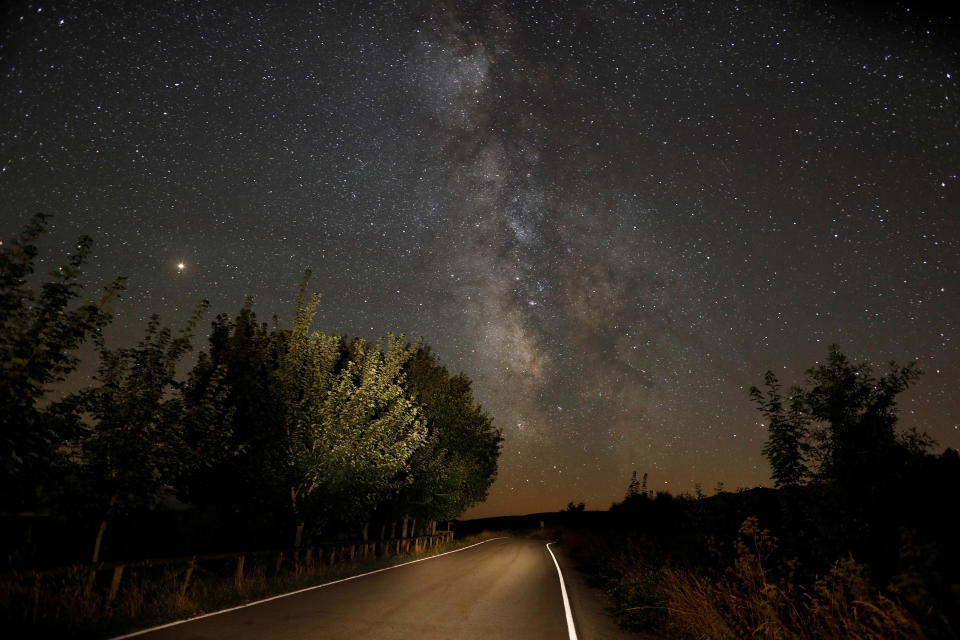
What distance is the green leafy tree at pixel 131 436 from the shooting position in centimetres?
961

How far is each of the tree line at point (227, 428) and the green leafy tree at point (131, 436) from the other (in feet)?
0.08

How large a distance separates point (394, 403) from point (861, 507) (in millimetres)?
13992

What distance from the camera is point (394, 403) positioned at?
1888 centimetres

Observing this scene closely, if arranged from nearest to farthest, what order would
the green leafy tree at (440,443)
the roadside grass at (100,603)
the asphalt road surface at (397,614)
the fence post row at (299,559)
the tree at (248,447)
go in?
the roadside grass at (100,603)
the asphalt road surface at (397,614)
the fence post row at (299,559)
the tree at (248,447)
the green leafy tree at (440,443)

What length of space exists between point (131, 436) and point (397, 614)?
5853 mm

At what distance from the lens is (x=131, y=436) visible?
9742mm

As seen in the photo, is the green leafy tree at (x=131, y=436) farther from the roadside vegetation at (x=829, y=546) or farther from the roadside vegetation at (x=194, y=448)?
the roadside vegetation at (x=829, y=546)

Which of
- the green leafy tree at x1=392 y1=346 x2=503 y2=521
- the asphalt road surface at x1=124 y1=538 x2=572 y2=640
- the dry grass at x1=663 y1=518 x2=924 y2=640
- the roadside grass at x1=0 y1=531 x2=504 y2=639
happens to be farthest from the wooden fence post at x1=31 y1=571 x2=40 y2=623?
the green leafy tree at x1=392 y1=346 x2=503 y2=521

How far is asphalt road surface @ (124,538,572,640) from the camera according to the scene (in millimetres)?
7691

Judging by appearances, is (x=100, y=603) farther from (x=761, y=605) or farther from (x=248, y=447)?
(x=761, y=605)

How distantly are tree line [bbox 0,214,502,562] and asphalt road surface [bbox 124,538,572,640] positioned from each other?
310 cm

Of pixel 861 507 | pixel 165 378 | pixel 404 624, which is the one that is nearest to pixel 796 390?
pixel 861 507

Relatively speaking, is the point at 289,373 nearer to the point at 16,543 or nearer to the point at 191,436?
the point at 191,436

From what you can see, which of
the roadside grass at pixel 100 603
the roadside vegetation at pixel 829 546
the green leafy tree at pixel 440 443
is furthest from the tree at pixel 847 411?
the green leafy tree at pixel 440 443
